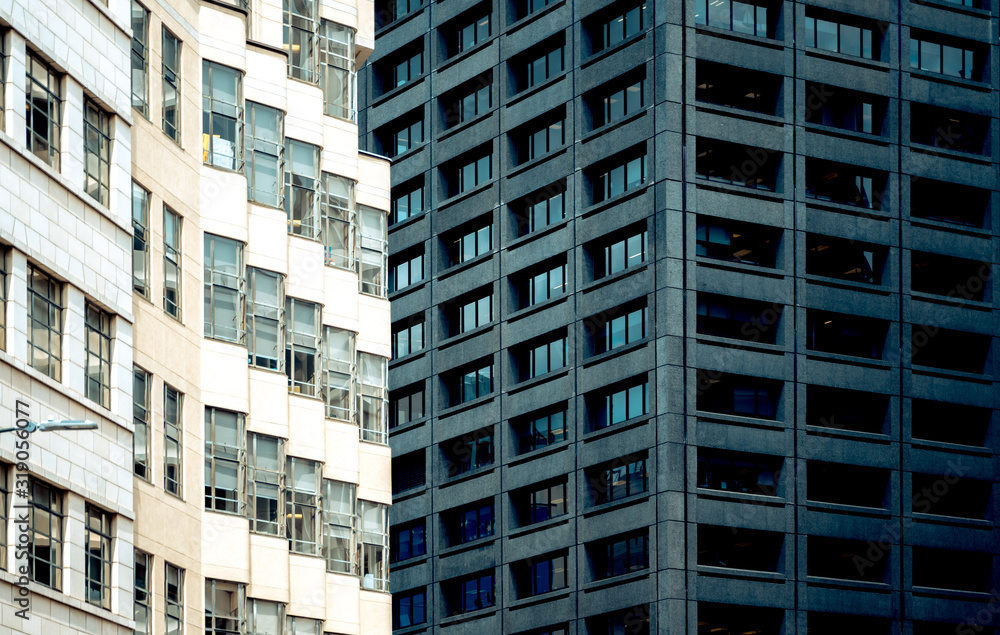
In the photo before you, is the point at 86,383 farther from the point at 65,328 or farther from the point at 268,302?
the point at 268,302

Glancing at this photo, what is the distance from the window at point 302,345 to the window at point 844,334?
33310 mm

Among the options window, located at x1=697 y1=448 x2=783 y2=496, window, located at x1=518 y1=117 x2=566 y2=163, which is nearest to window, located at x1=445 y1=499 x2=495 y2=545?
window, located at x1=697 y1=448 x2=783 y2=496

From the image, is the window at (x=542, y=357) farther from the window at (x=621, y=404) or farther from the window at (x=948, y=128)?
the window at (x=948, y=128)

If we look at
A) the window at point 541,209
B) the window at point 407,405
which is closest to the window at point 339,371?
the window at point 541,209

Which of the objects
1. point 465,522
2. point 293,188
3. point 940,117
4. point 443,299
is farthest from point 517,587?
point 293,188

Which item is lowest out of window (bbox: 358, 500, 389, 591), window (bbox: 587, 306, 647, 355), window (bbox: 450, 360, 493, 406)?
window (bbox: 358, 500, 389, 591)

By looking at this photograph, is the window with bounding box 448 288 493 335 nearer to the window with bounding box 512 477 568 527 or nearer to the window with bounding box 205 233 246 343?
the window with bounding box 512 477 568 527

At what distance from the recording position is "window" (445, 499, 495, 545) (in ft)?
284

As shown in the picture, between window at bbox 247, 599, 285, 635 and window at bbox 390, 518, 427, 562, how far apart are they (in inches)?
1621

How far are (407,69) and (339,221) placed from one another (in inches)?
1717

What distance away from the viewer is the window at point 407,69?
96625 millimetres

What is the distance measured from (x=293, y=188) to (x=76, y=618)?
1721 centimetres

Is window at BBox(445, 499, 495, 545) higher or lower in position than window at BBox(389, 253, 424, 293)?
lower

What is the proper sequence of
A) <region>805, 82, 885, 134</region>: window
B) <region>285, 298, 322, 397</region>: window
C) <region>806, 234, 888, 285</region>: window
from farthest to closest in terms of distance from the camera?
1. <region>805, 82, 885, 134</region>: window
2. <region>806, 234, 888, 285</region>: window
3. <region>285, 298, 322, 397</region>: window
